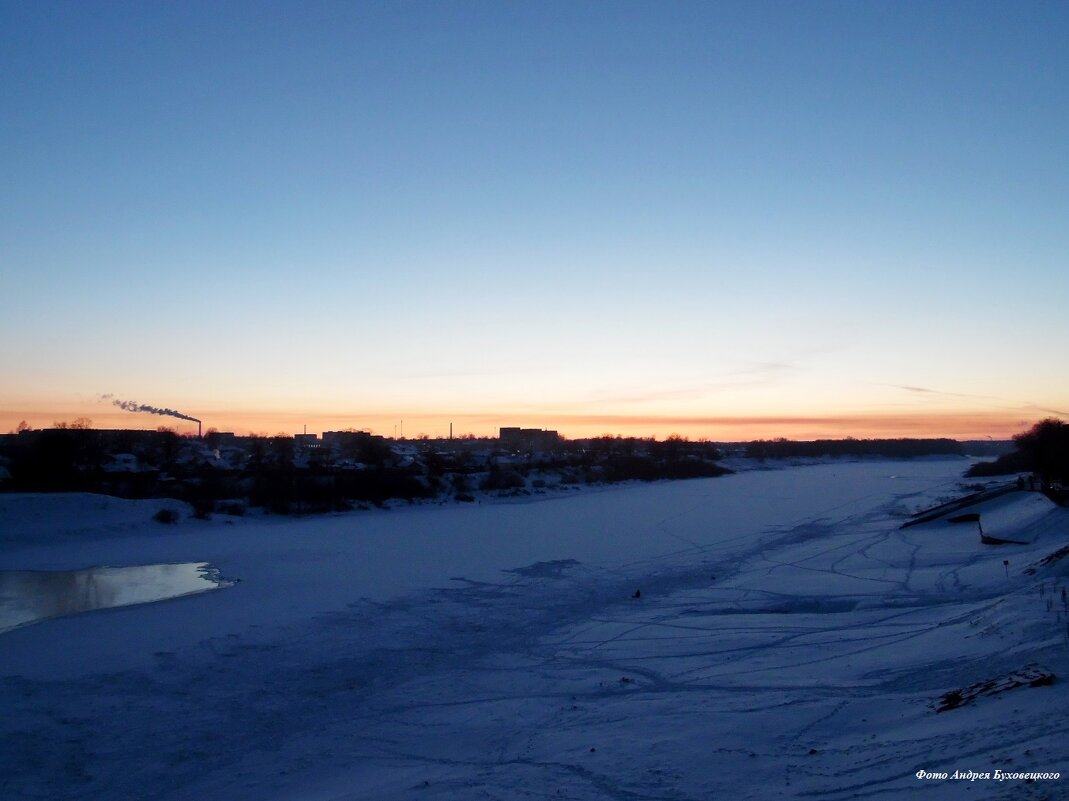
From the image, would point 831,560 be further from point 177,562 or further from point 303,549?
point 177,562

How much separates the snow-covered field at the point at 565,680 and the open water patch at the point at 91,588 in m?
0.98

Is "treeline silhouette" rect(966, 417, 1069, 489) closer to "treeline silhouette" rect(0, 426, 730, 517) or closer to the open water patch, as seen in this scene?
the open water patch

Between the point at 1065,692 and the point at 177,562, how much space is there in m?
24.2

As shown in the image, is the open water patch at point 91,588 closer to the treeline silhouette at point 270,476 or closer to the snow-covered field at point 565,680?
the snow-covered field at point 565,680

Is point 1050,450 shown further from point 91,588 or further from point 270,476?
point 270,476

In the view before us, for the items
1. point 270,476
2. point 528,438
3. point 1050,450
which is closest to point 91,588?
point 270,476

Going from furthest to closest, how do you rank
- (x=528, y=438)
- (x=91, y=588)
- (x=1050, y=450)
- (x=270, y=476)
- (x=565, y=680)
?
(x=528, y=438), (x=270, y=476), (x=1050, y=450), (x=91, y=588), (x=565, y=680)

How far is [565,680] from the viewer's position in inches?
471

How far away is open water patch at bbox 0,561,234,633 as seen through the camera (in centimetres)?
1805

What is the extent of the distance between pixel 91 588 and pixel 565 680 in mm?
14895

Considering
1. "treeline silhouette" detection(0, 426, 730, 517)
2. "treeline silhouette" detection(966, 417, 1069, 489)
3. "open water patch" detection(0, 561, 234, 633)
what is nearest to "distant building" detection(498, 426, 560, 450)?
"treeline silhouette" detection(0, 426, 730, 517)

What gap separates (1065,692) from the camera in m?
7.71

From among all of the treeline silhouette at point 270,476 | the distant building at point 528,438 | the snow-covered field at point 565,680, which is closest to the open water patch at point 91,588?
the snow-covered field at point 565,680

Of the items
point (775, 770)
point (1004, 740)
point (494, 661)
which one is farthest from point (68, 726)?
point (1004, 740)
